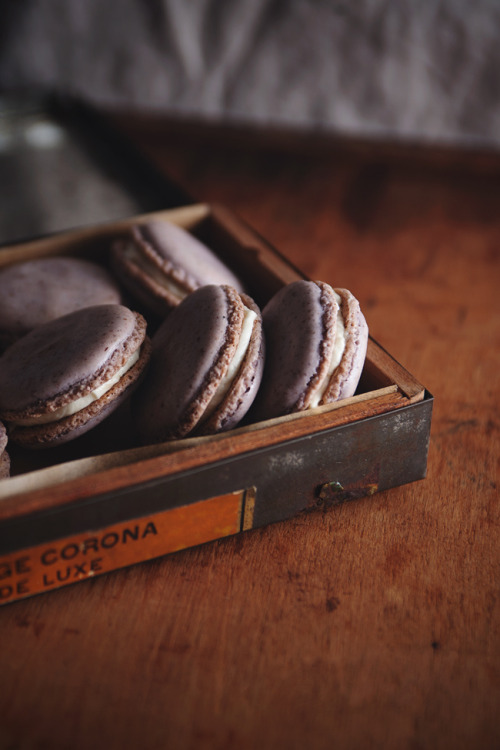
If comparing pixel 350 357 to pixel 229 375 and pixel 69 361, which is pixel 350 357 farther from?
pixel 69 361

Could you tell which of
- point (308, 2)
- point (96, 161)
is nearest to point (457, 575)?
point (96, 161)

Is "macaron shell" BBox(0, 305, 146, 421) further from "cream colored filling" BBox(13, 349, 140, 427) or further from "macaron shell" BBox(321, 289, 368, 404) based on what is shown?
"macaron shell" BBox(321, 289, 368, 404)

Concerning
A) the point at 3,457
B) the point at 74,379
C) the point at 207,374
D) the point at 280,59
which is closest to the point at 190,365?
the point at 207,374

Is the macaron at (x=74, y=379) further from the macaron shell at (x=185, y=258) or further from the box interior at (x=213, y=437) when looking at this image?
the macaron shell at (x=185, y=258)

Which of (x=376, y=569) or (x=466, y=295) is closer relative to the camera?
(x=376, y=569)

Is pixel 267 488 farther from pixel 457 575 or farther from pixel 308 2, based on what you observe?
pixel 308 2
